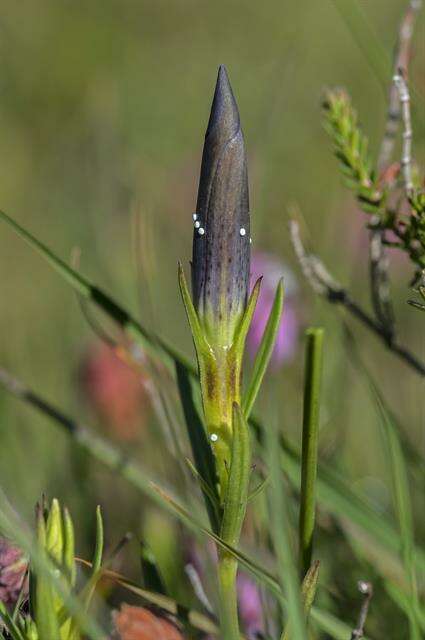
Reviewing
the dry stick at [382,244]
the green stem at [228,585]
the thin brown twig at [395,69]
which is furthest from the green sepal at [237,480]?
the thin brown twig at [395,69]

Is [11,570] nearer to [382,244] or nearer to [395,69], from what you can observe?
[382,244]

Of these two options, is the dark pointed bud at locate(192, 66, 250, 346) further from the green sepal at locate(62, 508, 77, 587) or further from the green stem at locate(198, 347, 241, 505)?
the green sepal at locate(62, 508, 77, 587)

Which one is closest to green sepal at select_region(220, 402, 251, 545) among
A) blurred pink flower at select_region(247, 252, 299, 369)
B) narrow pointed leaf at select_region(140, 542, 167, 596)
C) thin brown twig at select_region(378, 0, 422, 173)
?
narrow pointed leaf at select_region(140, 542, 167, 596)

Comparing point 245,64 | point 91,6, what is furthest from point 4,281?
point 91,6

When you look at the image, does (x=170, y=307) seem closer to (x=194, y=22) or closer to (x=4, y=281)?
(x=4, y=281)

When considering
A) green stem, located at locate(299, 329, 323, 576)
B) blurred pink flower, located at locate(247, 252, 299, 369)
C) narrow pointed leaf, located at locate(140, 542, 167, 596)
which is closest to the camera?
green stem, located at locate(299, 329, 323, 576)

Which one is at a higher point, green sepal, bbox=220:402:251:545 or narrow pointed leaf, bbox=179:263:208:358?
narrow pointed leaf, bbox=179:263:208:358
